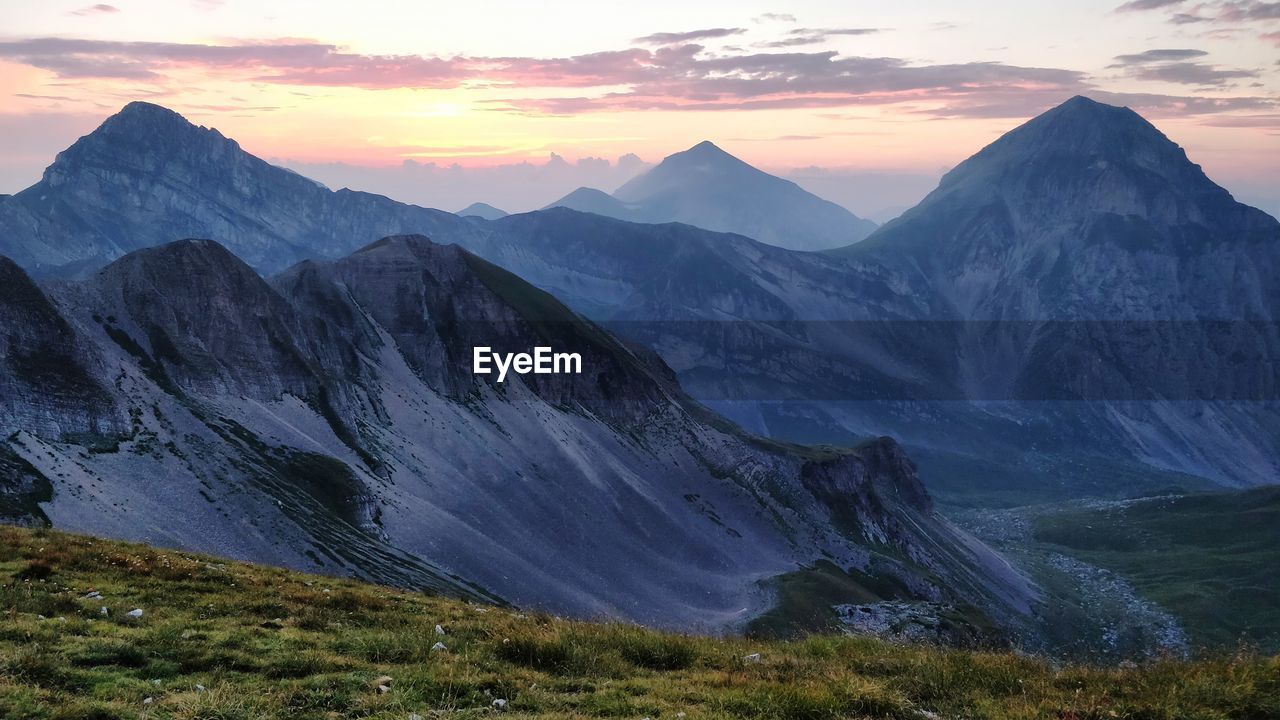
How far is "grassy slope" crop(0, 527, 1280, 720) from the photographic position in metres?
15.6

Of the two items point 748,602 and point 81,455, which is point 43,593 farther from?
point 748,602

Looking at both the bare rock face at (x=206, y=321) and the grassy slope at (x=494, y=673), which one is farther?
the bare rock face at (x=206, y=321)

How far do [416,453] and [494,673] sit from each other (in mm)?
108675

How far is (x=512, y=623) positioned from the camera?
21.6 metres

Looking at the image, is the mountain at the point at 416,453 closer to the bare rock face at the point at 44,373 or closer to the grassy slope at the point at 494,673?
the bare rock face at the point at 44,373

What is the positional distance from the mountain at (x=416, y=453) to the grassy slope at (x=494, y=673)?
5381 centimetres

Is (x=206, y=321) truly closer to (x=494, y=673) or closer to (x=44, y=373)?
(x=44, y=373)

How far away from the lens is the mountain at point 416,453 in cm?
7931

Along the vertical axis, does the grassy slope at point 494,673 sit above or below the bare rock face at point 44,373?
above

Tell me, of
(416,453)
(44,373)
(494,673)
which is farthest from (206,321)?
(494,673)

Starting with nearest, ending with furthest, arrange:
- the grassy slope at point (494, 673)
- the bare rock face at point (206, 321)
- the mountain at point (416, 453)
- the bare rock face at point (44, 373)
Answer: the grassy slope at point (494, 673), the bare rock face at point (44, 373), the mountain at point (416, 453), the bare rock face at point (206, 321)

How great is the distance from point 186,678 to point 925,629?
306 ft

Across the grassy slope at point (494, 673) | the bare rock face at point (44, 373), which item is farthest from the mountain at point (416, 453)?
the grassy slope at point (494, 673)

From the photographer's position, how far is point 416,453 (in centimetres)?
12225
